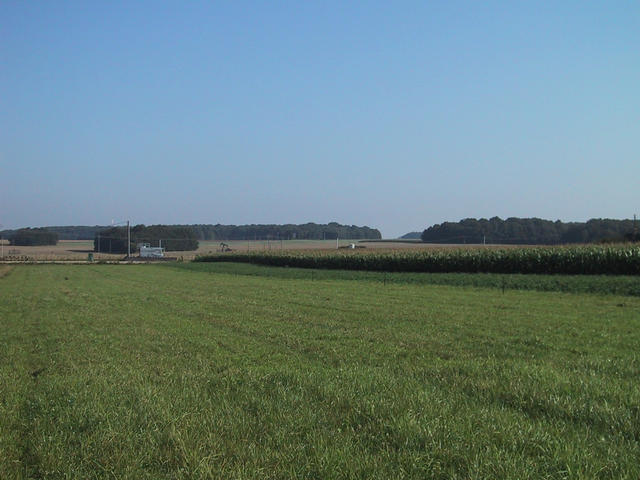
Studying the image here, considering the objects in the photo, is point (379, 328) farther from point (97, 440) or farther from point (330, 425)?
point (97, 440)

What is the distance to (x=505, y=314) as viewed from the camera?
18.3 meters

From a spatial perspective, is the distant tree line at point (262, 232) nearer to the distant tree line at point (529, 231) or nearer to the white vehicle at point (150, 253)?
the white vehicle at point (150, 253)

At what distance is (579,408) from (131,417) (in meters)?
4.88

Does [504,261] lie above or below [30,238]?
below

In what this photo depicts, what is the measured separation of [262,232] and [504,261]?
448 ft

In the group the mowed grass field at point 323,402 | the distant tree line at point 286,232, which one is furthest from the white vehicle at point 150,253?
the mowed grass field at point 323,402

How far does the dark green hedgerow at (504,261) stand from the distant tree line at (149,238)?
294ft

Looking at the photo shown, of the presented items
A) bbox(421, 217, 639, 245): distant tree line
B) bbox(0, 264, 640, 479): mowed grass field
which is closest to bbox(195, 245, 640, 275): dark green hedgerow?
bbox(421, 217, 639, 245): distant tree line

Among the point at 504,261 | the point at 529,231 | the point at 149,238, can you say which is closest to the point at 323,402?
the point at 504,261

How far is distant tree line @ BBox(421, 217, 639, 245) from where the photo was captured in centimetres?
4725

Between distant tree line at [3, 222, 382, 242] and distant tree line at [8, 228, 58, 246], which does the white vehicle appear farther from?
distant tree line at [8, 228, 58, 246]

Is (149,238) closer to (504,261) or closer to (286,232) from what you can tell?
(286,232)

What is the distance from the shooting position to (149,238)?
157m

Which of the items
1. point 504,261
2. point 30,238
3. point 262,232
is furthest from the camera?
point 262,232
